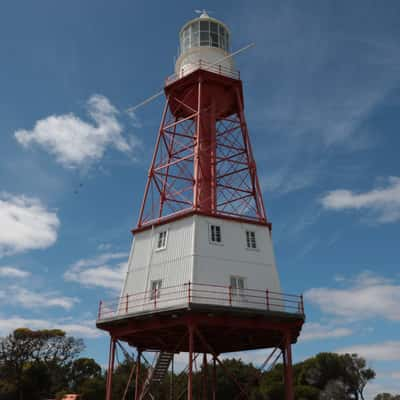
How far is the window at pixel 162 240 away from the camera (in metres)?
25.6

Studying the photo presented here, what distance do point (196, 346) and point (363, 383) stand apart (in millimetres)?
42243

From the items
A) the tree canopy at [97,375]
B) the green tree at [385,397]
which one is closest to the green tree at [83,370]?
the tree canopy at [97,375]

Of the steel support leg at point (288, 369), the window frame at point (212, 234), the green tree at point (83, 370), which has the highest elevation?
the green tree at point (83, 370)

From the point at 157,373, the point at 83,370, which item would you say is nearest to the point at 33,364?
the point at 83,370

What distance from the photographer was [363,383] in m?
62.3

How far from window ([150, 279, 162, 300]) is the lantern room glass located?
16320 mm

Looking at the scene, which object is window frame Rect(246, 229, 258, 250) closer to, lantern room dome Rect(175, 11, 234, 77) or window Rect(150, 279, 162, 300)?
window Rect(150, 279, 162, 300)

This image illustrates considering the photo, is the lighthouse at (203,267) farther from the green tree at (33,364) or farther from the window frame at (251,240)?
the green tree at (33,364)

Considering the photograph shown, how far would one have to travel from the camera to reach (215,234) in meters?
25.2

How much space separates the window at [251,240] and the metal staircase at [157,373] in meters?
7.97

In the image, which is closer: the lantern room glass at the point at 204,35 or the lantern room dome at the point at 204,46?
the lantern room dome at the point at 204,46

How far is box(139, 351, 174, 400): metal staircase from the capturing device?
26.6 meters

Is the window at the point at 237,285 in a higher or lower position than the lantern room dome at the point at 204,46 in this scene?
lower

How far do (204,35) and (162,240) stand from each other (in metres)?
14.8
